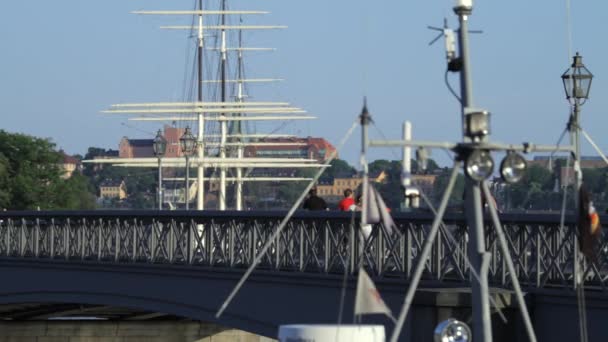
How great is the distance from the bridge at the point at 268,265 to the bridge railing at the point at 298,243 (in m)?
0.03

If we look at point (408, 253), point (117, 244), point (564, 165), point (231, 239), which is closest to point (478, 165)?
point (408, 253)

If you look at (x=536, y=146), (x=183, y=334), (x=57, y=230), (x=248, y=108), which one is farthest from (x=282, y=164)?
(x=536, y=146)

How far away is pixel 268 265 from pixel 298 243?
138cm

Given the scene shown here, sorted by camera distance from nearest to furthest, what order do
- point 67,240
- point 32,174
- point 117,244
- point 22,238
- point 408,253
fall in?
point 408,253
point 117,244
point 67,240
point 22,238
point 32,174

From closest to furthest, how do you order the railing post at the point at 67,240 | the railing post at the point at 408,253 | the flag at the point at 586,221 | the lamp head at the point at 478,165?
the lamp head at the point at 478,165
the flag at the point at 586,221
the railing post at the point at 408,253
the railing post at the point at 67,240

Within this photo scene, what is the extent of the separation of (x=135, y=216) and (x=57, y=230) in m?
5.05

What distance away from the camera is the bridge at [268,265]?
26.6 metres

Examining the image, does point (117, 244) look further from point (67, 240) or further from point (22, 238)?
point (22, 238)

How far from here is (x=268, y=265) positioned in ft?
117

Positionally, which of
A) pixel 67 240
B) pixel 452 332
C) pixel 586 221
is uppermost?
pixel 67 240

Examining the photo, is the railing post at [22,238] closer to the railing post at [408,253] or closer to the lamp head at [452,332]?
the railing post at [408,253]

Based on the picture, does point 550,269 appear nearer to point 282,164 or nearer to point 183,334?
point 183,334

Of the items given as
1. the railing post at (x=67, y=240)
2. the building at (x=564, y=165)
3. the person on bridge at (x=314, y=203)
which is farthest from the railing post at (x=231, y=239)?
the railing post at (x=67, y=240)

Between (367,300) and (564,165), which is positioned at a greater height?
(564,165)
